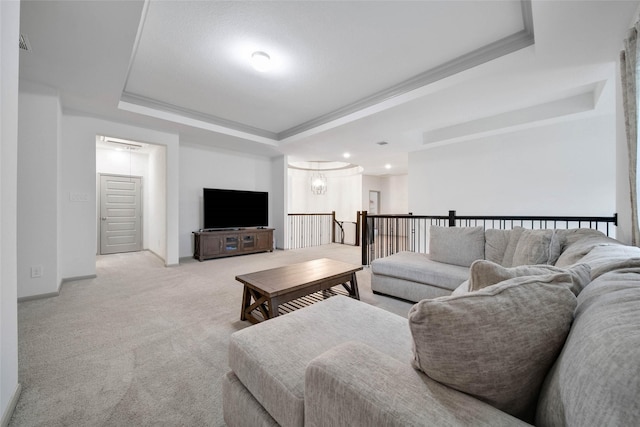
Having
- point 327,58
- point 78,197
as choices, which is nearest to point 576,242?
point 327,58

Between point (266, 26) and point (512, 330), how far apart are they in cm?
282

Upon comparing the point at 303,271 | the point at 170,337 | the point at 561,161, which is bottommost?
the point at 170,337

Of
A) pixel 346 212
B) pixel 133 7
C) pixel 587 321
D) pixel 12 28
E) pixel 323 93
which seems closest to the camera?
pixel 587 321

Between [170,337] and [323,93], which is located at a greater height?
[323,93]

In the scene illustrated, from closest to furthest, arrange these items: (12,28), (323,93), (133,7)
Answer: (12,28)
(133,7)
(323,93)

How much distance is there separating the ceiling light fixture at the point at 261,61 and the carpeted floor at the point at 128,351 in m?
2.72

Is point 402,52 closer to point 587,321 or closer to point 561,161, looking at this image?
point 587,321

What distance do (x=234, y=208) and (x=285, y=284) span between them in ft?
12.9

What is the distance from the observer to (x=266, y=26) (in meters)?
2.33

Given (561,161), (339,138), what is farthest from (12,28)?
(561,161)

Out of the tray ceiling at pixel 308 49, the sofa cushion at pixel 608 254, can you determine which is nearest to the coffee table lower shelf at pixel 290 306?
the sofa cushion at pixel 608 254

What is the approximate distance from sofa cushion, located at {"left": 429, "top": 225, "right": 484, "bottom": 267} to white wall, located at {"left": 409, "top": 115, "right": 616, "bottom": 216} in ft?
8.63

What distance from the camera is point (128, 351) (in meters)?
1.93

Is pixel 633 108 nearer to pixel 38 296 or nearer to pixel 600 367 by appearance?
pixel 600 367
